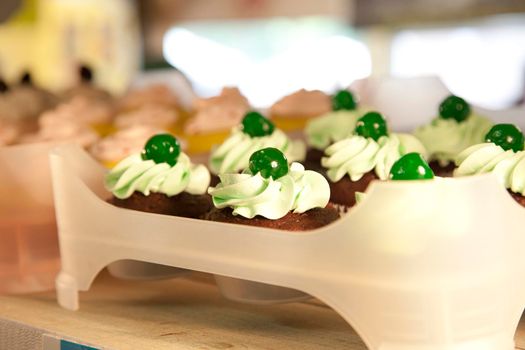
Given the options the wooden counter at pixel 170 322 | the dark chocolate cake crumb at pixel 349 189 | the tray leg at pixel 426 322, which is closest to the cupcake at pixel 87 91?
the wooden counter at pixel 170 322

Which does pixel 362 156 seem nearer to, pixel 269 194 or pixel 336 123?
pixel 269 194

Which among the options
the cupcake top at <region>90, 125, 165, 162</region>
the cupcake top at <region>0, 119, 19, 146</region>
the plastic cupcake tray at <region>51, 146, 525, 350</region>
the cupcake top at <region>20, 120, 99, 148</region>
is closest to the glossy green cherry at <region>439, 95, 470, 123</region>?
the cupcake top at <region>90, 125, 165, 162</region>

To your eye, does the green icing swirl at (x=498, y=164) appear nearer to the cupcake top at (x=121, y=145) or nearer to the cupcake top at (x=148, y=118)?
the cupcake top at (x=121, y=145)

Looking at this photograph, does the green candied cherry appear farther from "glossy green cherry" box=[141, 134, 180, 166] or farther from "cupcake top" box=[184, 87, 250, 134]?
"cupcake top" box=[184, 87, 250, 134]

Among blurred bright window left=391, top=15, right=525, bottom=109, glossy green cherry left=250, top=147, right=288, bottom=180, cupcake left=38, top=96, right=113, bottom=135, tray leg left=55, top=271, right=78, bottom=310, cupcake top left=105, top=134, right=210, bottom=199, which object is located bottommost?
tray leg left=55, top=271, right=78, bottom=310

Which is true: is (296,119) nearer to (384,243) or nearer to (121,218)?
(121,218)

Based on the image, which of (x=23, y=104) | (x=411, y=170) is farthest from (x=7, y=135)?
(x=411, y=170)
